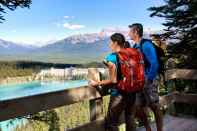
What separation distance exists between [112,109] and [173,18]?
296 inches

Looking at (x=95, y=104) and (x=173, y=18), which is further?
(x=173, y=18)

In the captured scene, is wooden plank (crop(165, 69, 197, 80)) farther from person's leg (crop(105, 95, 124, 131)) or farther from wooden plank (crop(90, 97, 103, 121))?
person's leg (crop(105, 95, 124, 131))

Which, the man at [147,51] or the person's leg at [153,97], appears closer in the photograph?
the man at [147,51]

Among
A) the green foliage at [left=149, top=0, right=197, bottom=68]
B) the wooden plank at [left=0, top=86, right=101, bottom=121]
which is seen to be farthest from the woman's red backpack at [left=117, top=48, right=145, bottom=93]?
the green foliage at [left=149, top=0, right=197, bottom=68]

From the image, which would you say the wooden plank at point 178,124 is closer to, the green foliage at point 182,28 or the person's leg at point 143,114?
the person's leg at point 143,114

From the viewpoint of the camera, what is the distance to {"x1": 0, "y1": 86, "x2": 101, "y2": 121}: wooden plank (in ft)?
12.6

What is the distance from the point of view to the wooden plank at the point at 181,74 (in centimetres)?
744

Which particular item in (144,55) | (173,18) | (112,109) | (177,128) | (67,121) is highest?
(173,18)

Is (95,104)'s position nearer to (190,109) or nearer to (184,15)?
(190,109)

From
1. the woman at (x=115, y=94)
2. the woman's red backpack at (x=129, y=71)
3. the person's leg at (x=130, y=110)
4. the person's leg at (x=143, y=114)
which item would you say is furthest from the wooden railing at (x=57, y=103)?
the person's leg at (x=143, y=114)

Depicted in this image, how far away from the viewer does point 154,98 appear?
5.84 meters

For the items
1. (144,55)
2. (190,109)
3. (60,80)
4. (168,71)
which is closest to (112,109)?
(144,55)

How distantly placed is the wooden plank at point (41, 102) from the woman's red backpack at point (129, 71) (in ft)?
1.73

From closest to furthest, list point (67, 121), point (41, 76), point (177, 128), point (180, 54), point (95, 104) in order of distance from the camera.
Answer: point (95, 104)
point (177, 128)
point (180, 54)
point (67, 121)
point (41, 76)
